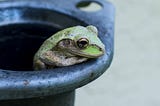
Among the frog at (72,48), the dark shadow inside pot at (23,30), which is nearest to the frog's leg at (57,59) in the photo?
the frog at (72,48)

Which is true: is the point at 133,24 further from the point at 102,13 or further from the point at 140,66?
the point at 102,13

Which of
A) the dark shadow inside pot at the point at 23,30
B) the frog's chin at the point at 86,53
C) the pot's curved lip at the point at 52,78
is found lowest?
the pot's curved lip at the point at 52,78

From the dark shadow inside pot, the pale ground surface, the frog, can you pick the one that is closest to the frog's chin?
the frog

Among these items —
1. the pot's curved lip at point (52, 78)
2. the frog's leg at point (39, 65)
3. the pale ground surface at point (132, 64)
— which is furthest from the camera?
the pale ground surface at point (132, 64)

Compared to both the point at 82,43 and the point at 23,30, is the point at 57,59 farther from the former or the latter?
the point at 23,30

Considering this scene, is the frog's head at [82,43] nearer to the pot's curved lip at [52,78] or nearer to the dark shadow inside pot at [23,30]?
the pot's curved lip at [52,78]

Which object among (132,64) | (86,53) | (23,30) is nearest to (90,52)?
(86,53)

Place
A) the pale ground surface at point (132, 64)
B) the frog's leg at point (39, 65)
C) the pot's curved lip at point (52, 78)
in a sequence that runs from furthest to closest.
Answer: the pale ground surface at point (132, 64) < the frog's leg at point (39, 65) < the pot's curved lip at point (52, 78)
